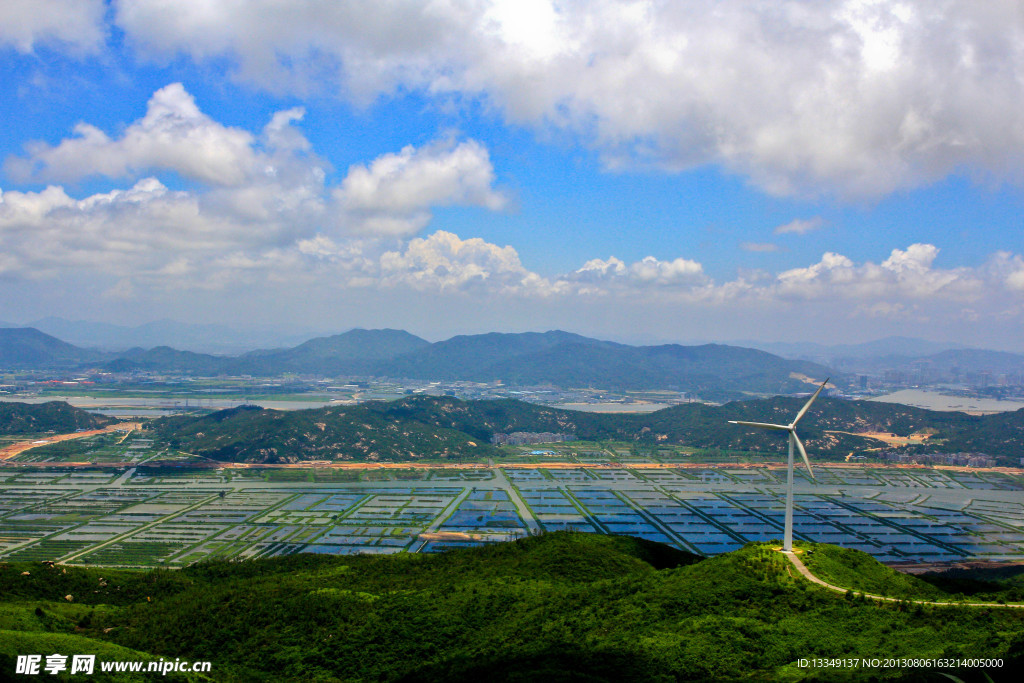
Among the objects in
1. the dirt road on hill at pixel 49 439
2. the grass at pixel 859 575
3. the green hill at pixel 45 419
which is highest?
the grass at pixel 859 575

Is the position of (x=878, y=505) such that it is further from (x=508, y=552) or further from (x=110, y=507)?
(x=110, y=507)

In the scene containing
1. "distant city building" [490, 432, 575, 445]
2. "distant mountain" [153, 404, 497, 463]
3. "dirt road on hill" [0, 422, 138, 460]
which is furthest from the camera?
"distant city building" [490, 432, 575, 445]

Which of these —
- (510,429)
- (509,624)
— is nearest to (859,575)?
(509,624)

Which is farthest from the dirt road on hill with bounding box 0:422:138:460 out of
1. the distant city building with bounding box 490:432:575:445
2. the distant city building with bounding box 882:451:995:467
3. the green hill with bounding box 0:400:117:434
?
the distant city building with bounding box 882:451:995:467

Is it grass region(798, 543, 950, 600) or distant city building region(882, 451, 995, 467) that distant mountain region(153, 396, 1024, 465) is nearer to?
distant city building region(882, 451, 995, 467)

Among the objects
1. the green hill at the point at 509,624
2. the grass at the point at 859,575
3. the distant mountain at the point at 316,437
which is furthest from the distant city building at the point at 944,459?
the green hill at the point at 509,624

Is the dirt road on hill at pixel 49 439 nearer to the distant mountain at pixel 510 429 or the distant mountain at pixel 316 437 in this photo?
the distant mountain at pixel 316 437
